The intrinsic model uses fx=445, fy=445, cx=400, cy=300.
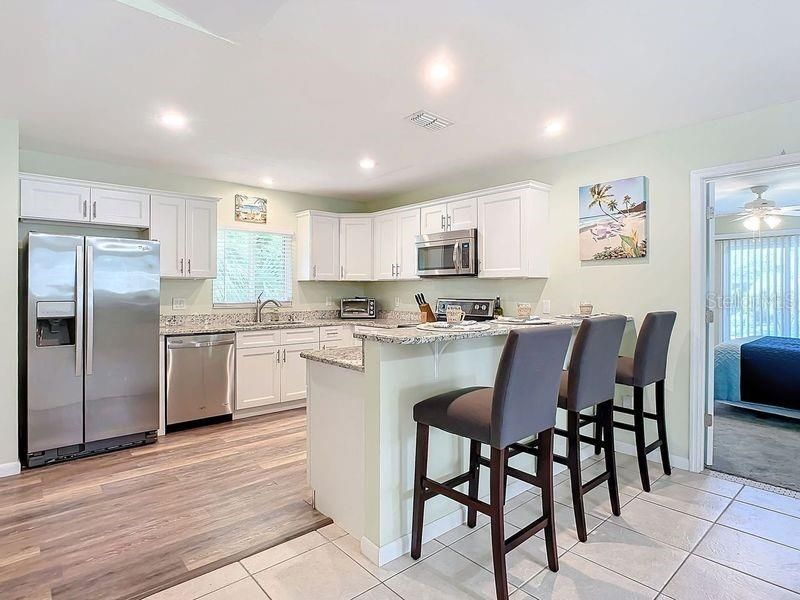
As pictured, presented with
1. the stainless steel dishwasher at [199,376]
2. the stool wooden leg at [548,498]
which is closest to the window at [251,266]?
the stainless steel dishwasher at [199,376]

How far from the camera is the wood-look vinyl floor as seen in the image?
2.02 m

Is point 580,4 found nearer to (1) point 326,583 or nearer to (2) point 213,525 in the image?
(1) point 326,583

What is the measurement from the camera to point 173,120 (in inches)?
124

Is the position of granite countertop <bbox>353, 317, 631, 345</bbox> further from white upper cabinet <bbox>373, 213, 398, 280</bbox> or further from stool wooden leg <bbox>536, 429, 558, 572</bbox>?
white upper cabinet <bbox>373, 213, 398, 280</bbox>

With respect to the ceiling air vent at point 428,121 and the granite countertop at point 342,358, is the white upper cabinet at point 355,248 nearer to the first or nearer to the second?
the ceiling air vent at point 428,121

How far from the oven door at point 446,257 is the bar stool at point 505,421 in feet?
7.63

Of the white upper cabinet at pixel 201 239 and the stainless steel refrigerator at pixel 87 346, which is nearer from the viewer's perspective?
the stainless steel refrigerator at pixel 87 346

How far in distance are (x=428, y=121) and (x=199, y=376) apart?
10.1 ft

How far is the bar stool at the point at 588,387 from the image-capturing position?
7.50ft

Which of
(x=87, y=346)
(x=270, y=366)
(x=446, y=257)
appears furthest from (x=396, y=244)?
(x=87, y=346)

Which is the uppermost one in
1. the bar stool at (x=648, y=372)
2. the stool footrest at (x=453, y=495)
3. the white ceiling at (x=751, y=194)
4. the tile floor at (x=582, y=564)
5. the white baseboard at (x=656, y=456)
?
the white ceiling at (x=751, y=194)

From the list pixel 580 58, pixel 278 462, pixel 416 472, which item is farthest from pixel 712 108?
pixel 278 462

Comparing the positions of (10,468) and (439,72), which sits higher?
(439,72)

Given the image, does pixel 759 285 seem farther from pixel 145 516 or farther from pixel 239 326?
pixel 145 516
